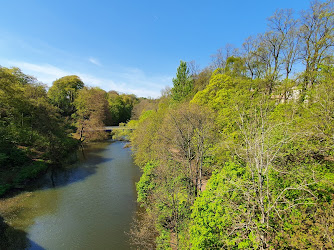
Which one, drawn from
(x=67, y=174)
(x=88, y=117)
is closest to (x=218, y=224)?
(x=67, y=174)

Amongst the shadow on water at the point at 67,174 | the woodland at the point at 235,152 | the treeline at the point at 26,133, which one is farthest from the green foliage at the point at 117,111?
the shadow on water at the point at 67,174

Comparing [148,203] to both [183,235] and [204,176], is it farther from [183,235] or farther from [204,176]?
[204,176]

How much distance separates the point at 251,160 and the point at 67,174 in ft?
74.3

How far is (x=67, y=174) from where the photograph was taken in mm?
22531

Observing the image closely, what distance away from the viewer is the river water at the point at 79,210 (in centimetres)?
1194

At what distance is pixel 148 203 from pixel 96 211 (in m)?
4.78

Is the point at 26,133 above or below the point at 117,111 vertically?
below

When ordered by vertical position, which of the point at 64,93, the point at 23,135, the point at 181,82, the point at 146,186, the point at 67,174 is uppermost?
the point at 181,82

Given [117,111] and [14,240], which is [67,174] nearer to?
[14,240]

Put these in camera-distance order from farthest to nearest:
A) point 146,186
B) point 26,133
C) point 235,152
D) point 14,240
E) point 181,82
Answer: point 181,82
point 26,133
point 146,186
point 14,240
point 235,152

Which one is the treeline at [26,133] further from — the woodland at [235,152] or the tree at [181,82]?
the tree at [181,82]

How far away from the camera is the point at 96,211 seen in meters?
14.9

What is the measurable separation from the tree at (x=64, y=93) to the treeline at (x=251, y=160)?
32.2 metres

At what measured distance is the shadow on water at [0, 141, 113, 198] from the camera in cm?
1886
